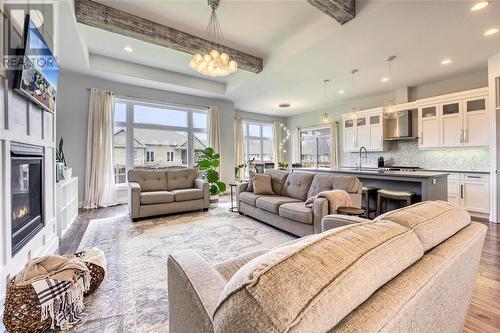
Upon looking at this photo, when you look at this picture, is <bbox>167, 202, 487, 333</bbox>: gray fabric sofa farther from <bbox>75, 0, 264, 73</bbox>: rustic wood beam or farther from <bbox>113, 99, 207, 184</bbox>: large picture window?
<bbox>113, 99, 207, 184</bbox>: large picture window

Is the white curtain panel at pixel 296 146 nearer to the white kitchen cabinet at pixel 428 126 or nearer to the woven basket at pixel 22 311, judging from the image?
the white kitchen cabinet at pixel 428 126

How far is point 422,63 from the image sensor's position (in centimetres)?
413

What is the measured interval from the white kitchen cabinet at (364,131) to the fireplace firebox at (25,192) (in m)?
6.04

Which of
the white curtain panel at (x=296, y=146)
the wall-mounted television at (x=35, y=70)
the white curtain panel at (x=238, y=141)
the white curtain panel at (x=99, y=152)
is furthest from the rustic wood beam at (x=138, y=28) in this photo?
the white curtain panel at (x=296, y=146)

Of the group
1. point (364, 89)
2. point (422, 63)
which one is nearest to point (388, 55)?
point (422, 63)

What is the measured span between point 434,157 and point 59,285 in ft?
22.2

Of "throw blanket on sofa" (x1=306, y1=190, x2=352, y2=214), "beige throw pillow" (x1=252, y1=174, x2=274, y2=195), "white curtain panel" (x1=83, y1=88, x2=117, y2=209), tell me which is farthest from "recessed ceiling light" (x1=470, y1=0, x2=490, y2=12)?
"white curtain panel" (x1=83, y1=88, x2=117, y2=209)

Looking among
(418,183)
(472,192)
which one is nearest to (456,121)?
(472,192)

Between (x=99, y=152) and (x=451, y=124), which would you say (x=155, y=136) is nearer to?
(x=99, y=152)

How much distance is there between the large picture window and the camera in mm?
5566

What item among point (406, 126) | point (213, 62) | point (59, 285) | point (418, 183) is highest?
point (213, 62)

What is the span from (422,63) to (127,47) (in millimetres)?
5587

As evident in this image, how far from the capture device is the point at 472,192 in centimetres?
411

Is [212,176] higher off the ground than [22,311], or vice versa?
[212,176]
